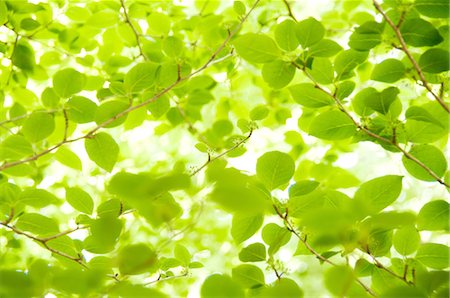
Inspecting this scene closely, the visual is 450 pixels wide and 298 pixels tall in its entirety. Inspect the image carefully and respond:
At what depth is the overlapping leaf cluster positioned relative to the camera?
0.58 m

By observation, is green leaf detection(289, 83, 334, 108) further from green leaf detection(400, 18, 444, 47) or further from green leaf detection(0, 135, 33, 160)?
green leaf detection(0, 135, 33, 160)

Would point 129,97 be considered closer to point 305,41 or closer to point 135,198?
point 305,41

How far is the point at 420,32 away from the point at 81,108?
978 mm

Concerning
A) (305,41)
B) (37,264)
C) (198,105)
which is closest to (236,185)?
(37,264)

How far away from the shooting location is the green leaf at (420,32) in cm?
116

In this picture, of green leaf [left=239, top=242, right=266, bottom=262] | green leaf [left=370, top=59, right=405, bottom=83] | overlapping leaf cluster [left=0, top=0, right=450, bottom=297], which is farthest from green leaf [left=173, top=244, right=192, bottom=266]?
green leaf [left=370, top=59, right=405, bottom=83]

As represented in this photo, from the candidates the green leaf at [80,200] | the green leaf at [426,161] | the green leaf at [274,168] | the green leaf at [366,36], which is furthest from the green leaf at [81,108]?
the green leaf at [426,161]

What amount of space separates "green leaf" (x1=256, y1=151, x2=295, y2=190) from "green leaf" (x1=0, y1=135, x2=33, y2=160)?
0.70 m

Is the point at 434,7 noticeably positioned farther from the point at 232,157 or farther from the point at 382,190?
the point at 232,157

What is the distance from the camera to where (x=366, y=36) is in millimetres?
1223

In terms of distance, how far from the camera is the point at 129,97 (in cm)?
130

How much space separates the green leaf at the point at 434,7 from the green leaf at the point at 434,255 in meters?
0.60

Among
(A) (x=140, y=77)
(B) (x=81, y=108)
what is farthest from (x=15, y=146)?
(A) (x=140, y=77)

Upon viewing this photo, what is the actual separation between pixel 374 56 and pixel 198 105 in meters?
0.86
